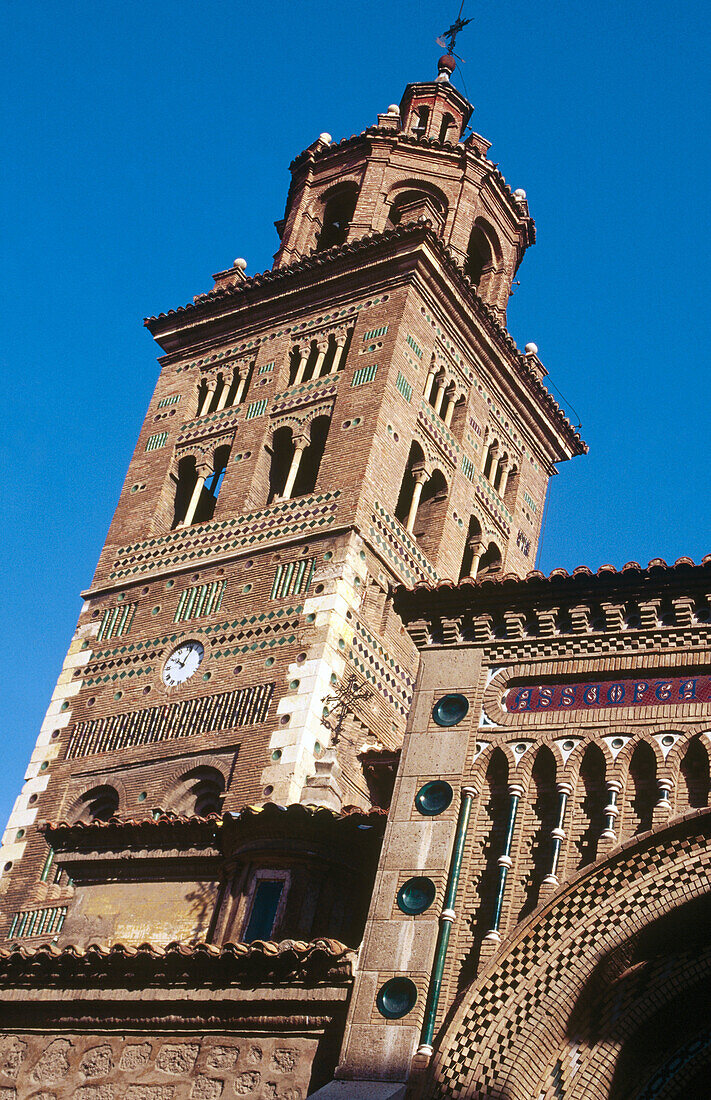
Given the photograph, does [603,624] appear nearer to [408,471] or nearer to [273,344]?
[408,471]

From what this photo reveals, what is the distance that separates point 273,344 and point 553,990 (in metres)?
19.5

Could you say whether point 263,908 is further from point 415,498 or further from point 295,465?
point 415,498

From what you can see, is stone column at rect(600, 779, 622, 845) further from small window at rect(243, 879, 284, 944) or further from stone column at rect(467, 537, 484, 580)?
stone column at rect(467, 537, 484, 580)

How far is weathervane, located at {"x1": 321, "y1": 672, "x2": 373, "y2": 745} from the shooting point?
23562mm

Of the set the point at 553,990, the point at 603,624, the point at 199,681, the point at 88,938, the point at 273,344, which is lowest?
the point at 553,990

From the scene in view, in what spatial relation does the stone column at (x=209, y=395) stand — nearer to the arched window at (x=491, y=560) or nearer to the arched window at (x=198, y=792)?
the arched window at (x=491, y=560)

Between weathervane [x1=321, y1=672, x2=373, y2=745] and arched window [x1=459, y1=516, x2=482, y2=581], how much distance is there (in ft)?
18.2

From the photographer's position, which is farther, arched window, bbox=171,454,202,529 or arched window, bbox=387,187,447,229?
arched window, bbox=387,187,447,229

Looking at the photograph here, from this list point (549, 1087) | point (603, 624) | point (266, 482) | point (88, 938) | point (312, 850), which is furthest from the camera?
point (266, 482)

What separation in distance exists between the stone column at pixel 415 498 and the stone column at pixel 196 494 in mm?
3887

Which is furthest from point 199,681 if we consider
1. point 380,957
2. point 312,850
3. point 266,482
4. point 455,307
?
point 380,957

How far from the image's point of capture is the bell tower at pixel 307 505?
24.0 meters

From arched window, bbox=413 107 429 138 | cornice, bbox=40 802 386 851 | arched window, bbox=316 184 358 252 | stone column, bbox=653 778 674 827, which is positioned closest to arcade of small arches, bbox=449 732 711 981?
stone column, bbox=653 778 674 827

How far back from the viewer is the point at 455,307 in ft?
102
